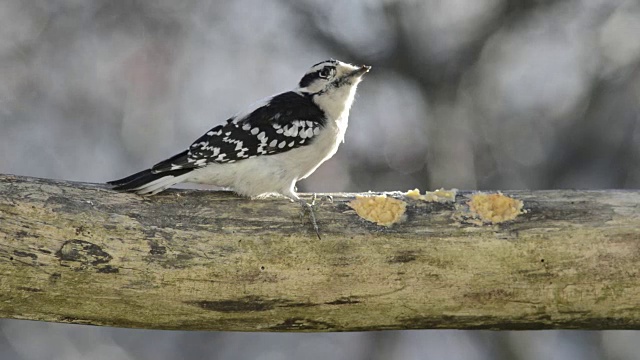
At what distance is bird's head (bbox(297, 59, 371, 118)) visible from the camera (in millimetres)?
4598

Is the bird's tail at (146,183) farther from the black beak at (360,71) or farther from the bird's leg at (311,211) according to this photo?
the black beak at (360,71)

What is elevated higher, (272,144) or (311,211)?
(272,144)

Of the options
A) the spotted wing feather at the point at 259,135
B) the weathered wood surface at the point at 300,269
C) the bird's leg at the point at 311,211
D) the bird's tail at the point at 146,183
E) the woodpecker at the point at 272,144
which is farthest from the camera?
the spotted wing feather at the point at 259,135

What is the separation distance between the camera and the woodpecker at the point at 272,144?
4.05 metres

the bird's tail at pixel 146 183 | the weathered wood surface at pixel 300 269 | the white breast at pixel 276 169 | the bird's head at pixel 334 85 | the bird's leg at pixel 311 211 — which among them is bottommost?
the weathered wood surface at pixel 300 269

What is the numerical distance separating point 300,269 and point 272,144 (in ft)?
3.06

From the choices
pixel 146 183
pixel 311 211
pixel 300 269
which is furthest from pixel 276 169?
pixel 300 269

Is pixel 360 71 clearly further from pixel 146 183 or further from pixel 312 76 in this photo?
pixel 146 183

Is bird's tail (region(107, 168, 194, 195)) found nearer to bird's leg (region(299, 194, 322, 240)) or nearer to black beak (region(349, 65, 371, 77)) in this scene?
bird's leg (region(299, 194, 322, 240))

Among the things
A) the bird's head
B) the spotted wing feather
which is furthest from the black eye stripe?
the spotted wing feather

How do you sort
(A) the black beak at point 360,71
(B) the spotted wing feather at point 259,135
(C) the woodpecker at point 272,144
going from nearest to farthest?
(C) the woodpecker at point 272,144, (B) the spotted wing feather at point 259,135, (A) the black beak at point 360,71

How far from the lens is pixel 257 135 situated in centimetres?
429

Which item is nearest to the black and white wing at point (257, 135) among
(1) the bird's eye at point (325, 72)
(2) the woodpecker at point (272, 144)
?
(2) the woodpecker at point (272, 144)

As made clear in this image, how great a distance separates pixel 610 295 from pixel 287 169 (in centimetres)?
157
